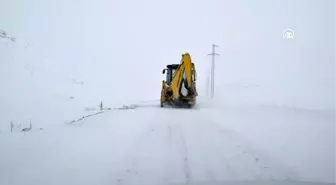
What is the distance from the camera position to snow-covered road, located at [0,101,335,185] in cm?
585

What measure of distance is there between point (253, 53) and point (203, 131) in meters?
63.8

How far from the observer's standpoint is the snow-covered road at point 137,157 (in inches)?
230

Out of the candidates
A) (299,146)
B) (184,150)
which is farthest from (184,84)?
(184,150)

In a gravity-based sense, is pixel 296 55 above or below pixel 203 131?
above

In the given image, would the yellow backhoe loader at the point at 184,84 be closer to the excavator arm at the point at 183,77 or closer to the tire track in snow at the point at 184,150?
the excavator arm at the point at 183,77

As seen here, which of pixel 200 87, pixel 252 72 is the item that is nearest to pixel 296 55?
pixel 252 72

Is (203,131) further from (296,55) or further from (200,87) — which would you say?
(296,55)

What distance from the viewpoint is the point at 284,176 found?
5922 millimetres

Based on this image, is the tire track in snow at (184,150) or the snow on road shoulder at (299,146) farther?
the snow on road shoulder at (299,146)

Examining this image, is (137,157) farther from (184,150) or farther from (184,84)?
(184,84)

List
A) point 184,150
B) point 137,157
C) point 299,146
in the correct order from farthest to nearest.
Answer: point 299,146 < point 184,150 < point 137,157

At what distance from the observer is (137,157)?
285 inches

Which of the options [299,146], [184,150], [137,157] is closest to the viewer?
[137,157]

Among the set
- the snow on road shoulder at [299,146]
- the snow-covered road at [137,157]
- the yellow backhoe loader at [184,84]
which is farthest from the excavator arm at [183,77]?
the snow-covered road at [137,157]
